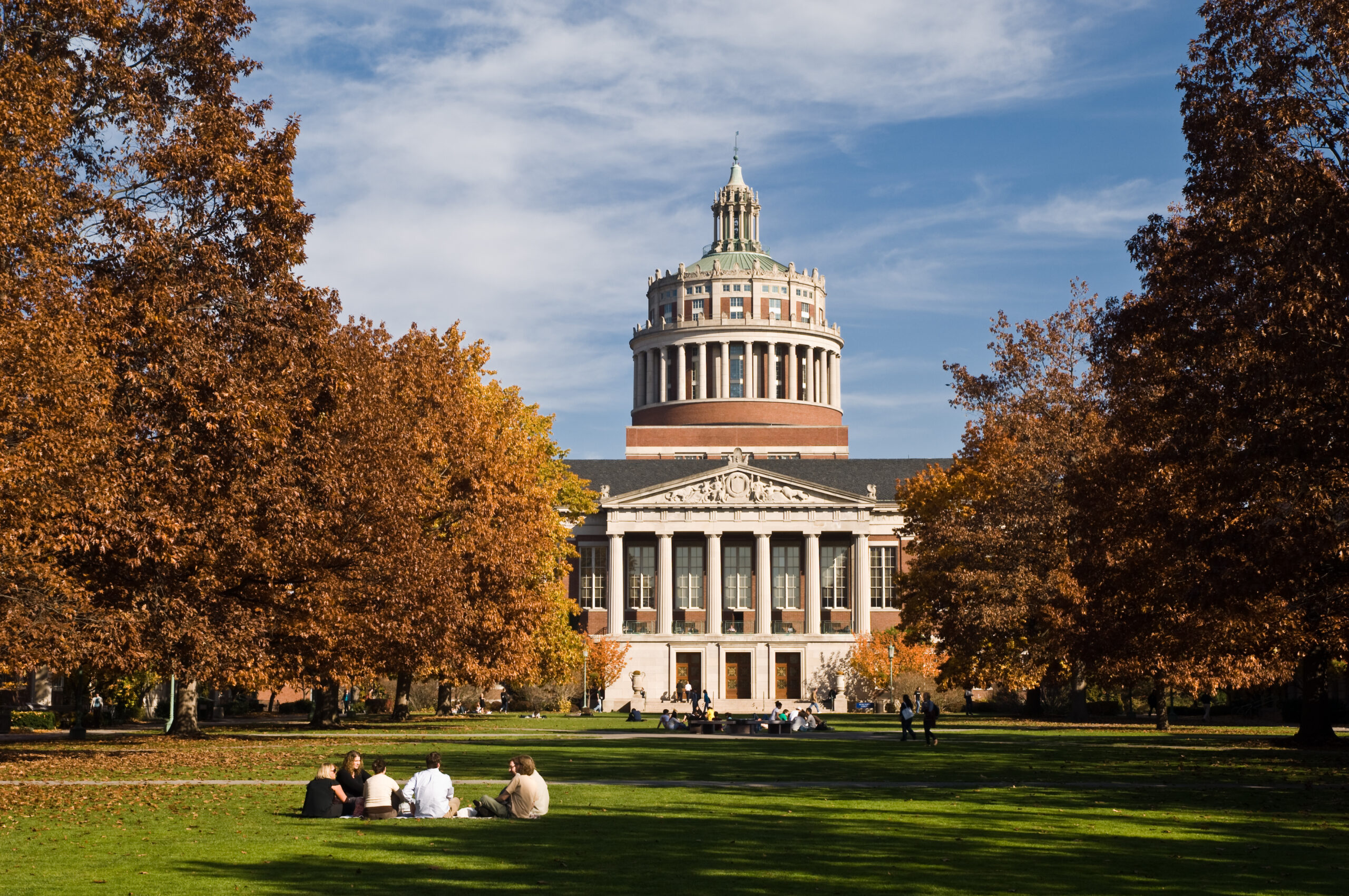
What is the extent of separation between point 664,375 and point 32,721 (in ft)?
328

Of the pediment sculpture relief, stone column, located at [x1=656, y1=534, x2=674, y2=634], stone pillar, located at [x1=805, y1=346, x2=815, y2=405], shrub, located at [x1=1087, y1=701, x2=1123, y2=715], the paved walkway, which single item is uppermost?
stone pillar, located at [x1=805, y1=346, x2=815, y2=405]

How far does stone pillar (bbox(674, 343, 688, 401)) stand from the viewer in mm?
152375

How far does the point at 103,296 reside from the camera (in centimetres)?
2961

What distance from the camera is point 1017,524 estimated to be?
5725cm

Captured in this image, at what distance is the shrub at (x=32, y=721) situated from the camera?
194ft

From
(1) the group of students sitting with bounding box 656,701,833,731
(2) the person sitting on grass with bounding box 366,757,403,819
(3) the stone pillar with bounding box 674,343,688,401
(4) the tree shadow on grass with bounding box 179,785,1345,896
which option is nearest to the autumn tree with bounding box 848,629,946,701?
(1) the group of students sitting with bounding box 656,701,833,731

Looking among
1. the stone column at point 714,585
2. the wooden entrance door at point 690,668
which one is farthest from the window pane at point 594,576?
the wooden entrance door at point 690,668

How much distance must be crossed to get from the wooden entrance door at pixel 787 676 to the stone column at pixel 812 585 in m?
2.95

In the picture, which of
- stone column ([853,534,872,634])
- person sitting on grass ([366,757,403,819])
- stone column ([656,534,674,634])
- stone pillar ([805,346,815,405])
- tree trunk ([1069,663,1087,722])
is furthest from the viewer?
stone pillar ([805,346,815,405])

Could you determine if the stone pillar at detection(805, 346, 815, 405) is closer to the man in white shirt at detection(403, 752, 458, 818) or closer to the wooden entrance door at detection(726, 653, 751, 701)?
the wooden entrance door at detection(726, 653, 751, 701)

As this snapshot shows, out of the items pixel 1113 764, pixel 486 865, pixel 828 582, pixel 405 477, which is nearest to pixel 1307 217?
pixel 1113 764

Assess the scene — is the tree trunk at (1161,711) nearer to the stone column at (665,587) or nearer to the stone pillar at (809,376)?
the stone column at (665,587)

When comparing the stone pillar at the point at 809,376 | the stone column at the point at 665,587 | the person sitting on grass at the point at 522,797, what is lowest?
the person sitting on grass at the point at 522,797

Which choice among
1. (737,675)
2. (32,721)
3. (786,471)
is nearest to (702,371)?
(786,471)
